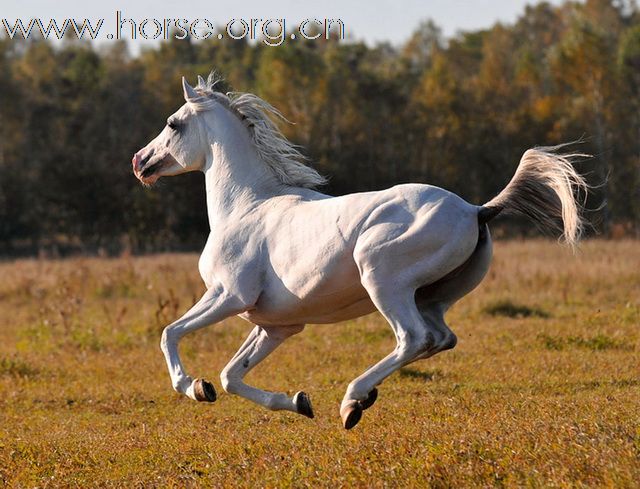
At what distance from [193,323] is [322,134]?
39.0 meters

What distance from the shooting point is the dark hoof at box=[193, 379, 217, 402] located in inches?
277

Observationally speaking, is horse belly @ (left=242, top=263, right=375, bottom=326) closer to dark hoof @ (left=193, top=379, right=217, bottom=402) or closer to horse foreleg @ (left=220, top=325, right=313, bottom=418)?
horse foreleg @ (left=220, top=325, right=313, bottom=418)

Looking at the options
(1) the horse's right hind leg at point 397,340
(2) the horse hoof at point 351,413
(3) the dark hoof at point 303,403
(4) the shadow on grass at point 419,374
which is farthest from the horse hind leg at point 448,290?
(4) the shadow on grass at point 419,374

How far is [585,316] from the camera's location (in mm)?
13742

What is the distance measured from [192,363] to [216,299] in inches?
192

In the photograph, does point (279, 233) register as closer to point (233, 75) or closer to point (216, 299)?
point (216, 299)

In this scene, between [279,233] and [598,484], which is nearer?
[598,484]

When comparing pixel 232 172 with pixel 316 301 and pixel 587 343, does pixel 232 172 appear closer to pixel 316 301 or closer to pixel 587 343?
pixel 316 301

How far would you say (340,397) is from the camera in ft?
30.6

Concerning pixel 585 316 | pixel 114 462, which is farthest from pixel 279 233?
pixel 585 316

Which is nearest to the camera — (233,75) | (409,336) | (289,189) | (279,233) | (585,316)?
(409,336)

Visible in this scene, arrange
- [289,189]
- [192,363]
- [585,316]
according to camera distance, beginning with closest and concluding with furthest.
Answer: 1. [289,189]
2. [192,363]
3. [585,316]

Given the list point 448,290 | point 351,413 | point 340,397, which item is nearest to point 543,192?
point 448,290

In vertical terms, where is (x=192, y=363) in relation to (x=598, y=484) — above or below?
below
